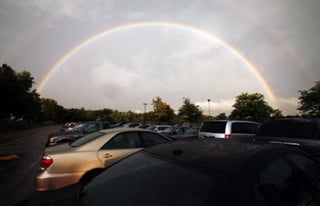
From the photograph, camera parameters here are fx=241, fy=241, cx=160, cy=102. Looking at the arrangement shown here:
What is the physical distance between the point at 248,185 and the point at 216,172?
0.80 feet

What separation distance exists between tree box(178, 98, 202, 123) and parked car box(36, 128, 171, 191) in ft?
160

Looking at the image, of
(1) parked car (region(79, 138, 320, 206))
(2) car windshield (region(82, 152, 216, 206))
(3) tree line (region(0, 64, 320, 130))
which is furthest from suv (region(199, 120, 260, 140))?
(3) tree line (region(0, 64, 320, 130))

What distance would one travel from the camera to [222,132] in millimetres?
9312

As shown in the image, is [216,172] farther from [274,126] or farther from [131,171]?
[274,126]

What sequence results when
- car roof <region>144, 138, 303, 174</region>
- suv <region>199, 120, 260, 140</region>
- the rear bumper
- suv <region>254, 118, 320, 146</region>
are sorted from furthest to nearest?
suv <region>199, 120, 260, 140</region> < suv <region>254, 118, 320, 146</region> < the rear bumper < car roof <region>144, 138, 303, 174</region>

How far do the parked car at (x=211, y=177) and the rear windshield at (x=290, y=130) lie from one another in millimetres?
3550

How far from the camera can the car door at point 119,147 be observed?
189 inches

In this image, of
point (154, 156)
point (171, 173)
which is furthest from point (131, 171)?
point (171, 173)

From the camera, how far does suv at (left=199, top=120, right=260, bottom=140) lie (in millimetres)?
9242

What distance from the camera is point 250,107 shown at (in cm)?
5169

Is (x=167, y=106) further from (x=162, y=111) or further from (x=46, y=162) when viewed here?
(x=46, y=162)

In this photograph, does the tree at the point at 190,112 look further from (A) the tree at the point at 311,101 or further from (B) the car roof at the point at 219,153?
(B) the car roof at the point at 219,153

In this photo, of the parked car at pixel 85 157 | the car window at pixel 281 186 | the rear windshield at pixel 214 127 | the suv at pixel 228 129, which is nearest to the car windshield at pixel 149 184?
the car window at pixel 281 186

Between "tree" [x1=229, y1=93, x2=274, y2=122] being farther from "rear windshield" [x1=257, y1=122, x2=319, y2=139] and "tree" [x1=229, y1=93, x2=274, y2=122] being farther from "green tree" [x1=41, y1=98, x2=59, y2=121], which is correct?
"green tree" [x1=41, y1=98, x2=59, y2=121]
